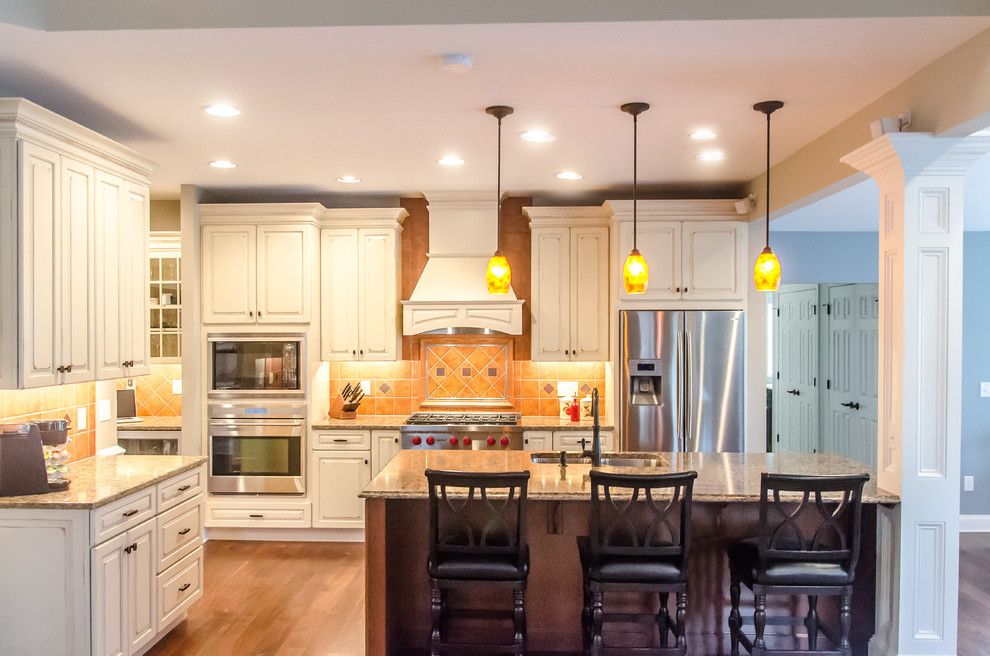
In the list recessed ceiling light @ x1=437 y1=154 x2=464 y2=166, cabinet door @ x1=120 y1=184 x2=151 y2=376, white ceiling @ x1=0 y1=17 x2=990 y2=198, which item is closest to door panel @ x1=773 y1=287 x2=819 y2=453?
white ceiling @ x1=0 y1=17 x2=990 y2=198

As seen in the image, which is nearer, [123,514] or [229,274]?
[123,514]

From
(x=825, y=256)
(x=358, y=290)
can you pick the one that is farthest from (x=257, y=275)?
(x=825, y=256)

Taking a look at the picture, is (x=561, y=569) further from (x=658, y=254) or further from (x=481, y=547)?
(x=658, y=254)

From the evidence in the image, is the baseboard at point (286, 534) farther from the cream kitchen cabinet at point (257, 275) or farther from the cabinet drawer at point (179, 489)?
the cabinet drawer at point (179, 489)

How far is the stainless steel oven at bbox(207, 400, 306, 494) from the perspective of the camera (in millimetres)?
5828

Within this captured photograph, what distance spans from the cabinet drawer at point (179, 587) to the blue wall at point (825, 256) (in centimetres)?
539

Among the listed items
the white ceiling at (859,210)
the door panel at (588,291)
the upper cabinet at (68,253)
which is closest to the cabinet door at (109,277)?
the upper cabinet at (68,253)

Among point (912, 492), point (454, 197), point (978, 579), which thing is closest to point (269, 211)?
point (454, 197)

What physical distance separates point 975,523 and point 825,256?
104 inches

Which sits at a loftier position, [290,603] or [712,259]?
[712,259]

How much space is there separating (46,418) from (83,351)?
1.67 feet

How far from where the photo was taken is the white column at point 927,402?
3266 mm

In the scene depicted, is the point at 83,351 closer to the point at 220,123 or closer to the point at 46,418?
the point at 46,418

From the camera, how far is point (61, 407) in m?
3.99
